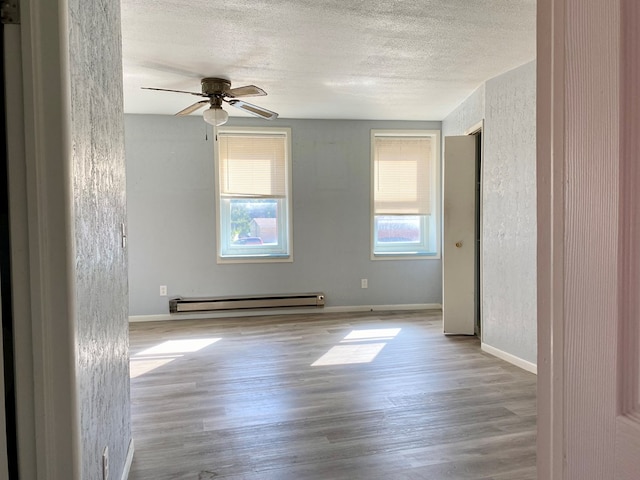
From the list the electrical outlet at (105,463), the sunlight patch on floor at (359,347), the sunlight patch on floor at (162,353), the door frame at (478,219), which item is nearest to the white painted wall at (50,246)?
the electrical outlet at (105,463)

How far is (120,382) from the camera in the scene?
1.84 m

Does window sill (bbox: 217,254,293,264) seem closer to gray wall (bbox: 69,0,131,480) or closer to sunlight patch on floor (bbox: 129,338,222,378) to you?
sunlight patch on floor (bbox: 129,338,222,378)

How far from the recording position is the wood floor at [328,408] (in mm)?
1955

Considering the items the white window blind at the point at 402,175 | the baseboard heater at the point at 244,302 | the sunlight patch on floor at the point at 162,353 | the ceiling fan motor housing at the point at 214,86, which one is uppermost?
the ceiling fan motor housing at the point at 214,86

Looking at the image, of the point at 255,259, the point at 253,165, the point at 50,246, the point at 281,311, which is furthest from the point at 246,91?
the point at 281,311

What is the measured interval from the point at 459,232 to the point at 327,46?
7.45 feet

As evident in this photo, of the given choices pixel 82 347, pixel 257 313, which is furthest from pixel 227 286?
pixel 82 347

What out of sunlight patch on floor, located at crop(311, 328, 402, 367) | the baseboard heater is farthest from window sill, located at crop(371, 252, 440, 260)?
sunlight patch on floor, located at crop(311, 328, 402, 367)

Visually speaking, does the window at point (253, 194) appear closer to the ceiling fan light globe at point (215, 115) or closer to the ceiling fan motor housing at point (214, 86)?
the ceiling fan motor housing at point (214, 86)

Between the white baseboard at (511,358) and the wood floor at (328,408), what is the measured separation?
8cm

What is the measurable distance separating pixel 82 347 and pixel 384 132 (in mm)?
4666

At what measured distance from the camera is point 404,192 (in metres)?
5.33

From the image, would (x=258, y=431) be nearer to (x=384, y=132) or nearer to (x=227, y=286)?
(x=227, y=286)

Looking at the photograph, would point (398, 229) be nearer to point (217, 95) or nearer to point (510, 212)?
point (510, 212)
